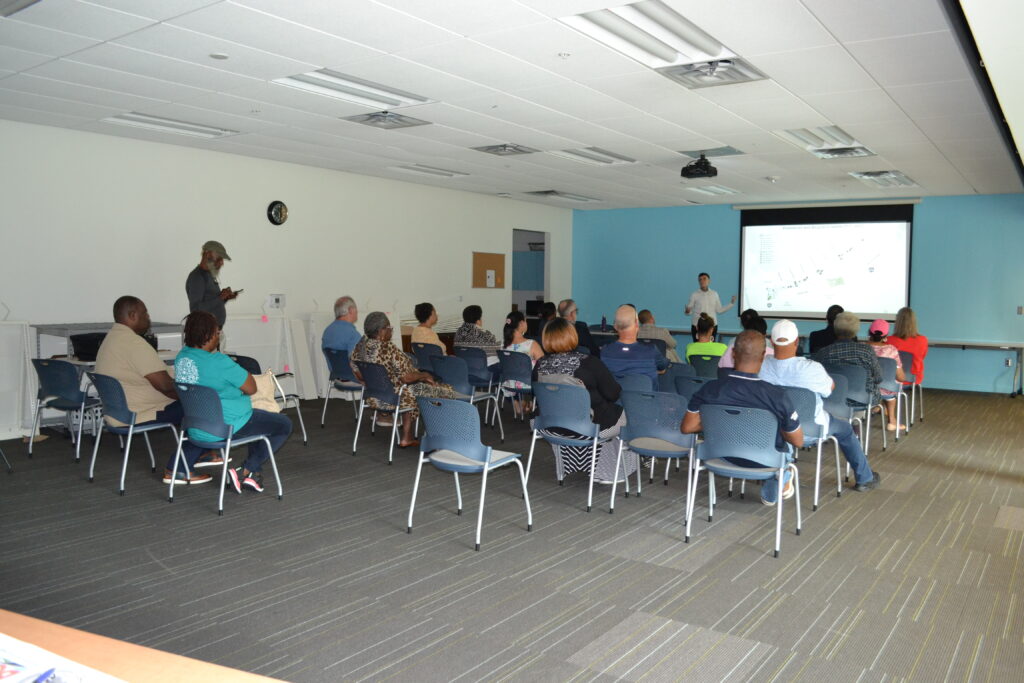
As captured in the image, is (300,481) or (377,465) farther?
(377,465)

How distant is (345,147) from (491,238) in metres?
4.98

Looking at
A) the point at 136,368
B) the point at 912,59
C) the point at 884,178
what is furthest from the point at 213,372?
the point at 884,178

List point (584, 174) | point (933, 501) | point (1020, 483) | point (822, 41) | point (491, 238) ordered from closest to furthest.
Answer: point (822, 41), point (933, 501), point (1020, 483), point (584, 174), point (491, 238)

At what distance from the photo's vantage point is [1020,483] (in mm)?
6156

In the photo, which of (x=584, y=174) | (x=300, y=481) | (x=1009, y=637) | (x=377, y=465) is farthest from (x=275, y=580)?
(x=584, y=174)

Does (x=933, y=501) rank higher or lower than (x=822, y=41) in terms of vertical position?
lower

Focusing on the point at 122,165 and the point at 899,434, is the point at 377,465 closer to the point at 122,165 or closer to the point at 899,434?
the point at 122,165

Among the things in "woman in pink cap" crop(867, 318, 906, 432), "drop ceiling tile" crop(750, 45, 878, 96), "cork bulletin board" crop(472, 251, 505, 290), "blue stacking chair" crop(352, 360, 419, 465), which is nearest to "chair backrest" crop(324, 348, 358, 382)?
"blue stacking chair" crop(352, 360, 419, 465)

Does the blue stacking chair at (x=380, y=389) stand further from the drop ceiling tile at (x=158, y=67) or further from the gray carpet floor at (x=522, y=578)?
the drop ceiling tile at (x=158, y=67)

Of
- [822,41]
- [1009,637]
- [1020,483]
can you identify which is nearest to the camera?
[1009,637]

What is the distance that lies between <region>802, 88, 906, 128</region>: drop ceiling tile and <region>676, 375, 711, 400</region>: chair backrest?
235 cm

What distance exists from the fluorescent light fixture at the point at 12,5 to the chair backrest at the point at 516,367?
14.7 feet

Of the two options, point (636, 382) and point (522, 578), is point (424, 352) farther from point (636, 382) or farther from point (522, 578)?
point (522, 578)

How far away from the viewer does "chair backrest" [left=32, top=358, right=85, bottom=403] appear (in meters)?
6.01
